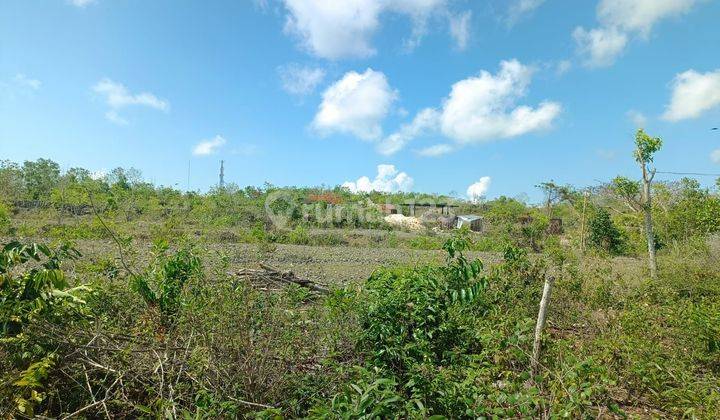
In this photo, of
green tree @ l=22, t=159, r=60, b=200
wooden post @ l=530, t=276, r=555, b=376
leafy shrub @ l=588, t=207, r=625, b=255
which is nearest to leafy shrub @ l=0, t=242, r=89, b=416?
wooden post @ l=530, t=276, r=555, b=376

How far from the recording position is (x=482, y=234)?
20547mm

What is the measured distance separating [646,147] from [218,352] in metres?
8.35

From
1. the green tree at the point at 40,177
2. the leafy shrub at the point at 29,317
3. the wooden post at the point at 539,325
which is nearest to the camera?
the leafy shrub at the point at 29,317

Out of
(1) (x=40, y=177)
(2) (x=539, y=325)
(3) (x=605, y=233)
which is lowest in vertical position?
(2) (x=539, y=325)

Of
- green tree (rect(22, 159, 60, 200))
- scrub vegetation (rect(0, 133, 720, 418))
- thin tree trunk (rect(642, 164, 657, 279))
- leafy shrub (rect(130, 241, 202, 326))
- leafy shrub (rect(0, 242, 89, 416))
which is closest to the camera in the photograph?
leafy shrub (rect(0, 242, 89, 416))

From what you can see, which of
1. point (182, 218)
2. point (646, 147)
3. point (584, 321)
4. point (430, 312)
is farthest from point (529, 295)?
point (182, 218)

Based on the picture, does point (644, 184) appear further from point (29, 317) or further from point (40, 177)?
point (40, 177)

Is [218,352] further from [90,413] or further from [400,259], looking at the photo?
[400,259]

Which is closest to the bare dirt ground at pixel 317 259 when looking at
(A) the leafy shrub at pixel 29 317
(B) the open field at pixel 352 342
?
(B) the open field at pixel 352 342

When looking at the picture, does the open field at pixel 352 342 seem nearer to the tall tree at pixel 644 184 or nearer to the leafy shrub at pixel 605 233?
the tall tree at pixel 644 184

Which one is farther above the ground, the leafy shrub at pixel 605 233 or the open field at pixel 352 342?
the leafy shrub at pixel 605 233

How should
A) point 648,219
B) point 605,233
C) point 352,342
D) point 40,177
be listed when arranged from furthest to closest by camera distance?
point 40,177
point 605,233
point 648,219
point 352,342

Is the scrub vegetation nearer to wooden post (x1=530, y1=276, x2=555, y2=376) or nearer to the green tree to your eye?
wooden post (x1=530, y1=276, x2=555, y2=376)

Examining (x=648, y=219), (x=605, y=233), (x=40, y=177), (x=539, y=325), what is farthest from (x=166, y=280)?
(x=40, y=177)
